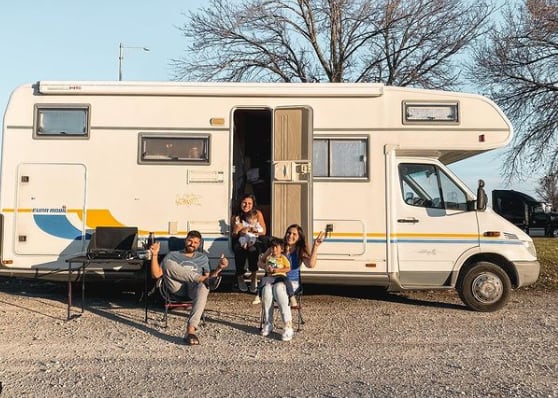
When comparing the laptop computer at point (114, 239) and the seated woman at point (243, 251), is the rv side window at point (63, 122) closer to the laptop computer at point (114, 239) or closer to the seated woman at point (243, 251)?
the laptop computer at point (114, 239)

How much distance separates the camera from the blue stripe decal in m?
6.69

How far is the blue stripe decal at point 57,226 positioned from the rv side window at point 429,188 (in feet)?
14.6

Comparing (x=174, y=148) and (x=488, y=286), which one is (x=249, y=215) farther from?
(x=488, y=286)

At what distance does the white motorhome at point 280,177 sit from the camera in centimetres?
668

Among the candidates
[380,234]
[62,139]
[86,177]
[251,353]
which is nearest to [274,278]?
[251,353]

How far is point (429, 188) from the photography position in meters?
6.90

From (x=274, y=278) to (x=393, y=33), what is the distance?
960 centimetres

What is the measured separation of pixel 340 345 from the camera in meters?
5.39

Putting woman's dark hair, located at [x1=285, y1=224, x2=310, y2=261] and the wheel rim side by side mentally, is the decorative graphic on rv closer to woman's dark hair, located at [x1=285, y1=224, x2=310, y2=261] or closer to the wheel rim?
woman's dark hair, located at [x1=285, y1=224, x2=310, y2=261]

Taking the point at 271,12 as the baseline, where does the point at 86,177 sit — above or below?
below

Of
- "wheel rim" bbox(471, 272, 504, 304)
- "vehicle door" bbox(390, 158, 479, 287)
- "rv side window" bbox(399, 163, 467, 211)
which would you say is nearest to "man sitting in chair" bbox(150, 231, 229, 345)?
"vehicle door" bbox(390, 158, 479, 287)

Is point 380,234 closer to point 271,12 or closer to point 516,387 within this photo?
point 516,387

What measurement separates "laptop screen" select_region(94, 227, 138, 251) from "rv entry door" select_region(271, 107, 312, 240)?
1.86 metres

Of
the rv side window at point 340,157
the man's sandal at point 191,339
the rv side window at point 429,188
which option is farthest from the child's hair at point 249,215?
the rv side window at point 429,188
